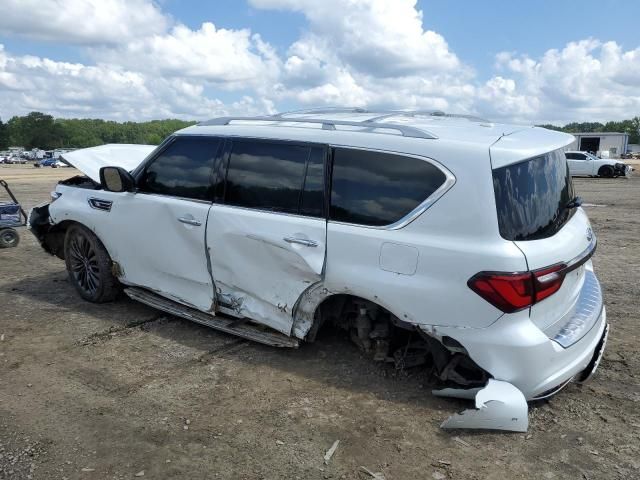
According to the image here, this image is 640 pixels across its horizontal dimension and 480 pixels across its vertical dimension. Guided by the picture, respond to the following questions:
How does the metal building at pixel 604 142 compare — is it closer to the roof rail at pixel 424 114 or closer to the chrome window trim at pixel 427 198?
the roof rail at pixel 424 114

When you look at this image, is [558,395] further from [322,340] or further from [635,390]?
[322,340]

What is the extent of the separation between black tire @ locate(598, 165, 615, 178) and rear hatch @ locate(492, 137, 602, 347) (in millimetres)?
29434

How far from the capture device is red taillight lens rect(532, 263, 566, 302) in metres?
2.99

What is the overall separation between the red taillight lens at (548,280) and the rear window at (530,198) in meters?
0.20

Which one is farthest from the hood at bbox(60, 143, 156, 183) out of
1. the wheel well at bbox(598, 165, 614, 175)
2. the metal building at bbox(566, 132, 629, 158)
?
the metal building at bbox(566, 132, 629, 158)

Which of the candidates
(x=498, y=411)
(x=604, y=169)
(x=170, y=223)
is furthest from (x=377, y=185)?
(x=604, y=169)

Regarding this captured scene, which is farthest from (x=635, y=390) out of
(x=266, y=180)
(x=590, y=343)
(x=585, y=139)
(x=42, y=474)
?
(x=585, y=139)

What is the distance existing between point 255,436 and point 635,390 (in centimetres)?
249

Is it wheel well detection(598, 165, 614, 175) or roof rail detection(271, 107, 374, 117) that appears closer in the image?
roof rail detection(271, 107, 374, 117)

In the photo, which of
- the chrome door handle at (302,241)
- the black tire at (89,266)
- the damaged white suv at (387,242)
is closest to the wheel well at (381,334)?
the damaged white suv at (387,242)

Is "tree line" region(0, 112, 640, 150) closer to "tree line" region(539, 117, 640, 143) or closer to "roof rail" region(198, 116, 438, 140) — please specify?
"tree line" region(539, 117, 640, 143)

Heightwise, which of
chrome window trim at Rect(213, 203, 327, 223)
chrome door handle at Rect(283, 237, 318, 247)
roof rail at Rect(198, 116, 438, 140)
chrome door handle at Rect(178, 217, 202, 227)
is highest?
roof rail at Rect(198, 116, 438, 140)

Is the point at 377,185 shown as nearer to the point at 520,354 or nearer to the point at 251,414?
the point at 520,354

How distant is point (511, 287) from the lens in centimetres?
294
